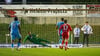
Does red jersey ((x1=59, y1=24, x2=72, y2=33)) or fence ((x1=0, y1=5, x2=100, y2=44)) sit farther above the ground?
red jersey ((x1=59, y1=24, x2=72, y2=33))

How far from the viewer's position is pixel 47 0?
52594 mm

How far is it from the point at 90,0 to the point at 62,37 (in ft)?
84.4

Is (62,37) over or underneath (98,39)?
over

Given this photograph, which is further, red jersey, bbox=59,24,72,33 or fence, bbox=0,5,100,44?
fence, bbox=0,5,100,44

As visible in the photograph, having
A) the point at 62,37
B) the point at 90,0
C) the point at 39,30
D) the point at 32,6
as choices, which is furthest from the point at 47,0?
the point at 62,37

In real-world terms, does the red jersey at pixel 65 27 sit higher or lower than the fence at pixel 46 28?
higher

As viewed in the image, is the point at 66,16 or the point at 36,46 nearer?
the point at 36,46

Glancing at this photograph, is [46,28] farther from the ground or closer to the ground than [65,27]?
closer to the ground

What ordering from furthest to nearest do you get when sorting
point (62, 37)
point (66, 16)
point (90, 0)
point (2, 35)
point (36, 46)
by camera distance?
point (90, 0)
point (66, 16)
point (2, 35)
point (36, 46)
point (62, 37)

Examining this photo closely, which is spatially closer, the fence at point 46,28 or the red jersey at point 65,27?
the red jersey at point 65,27

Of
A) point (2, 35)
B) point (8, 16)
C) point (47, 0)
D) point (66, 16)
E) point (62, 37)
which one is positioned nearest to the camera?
point (62, 37)

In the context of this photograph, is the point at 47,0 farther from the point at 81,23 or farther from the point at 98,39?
the point at 98,39

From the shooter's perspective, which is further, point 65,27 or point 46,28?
point 46,28

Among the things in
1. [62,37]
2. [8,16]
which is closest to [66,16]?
[8,16]
